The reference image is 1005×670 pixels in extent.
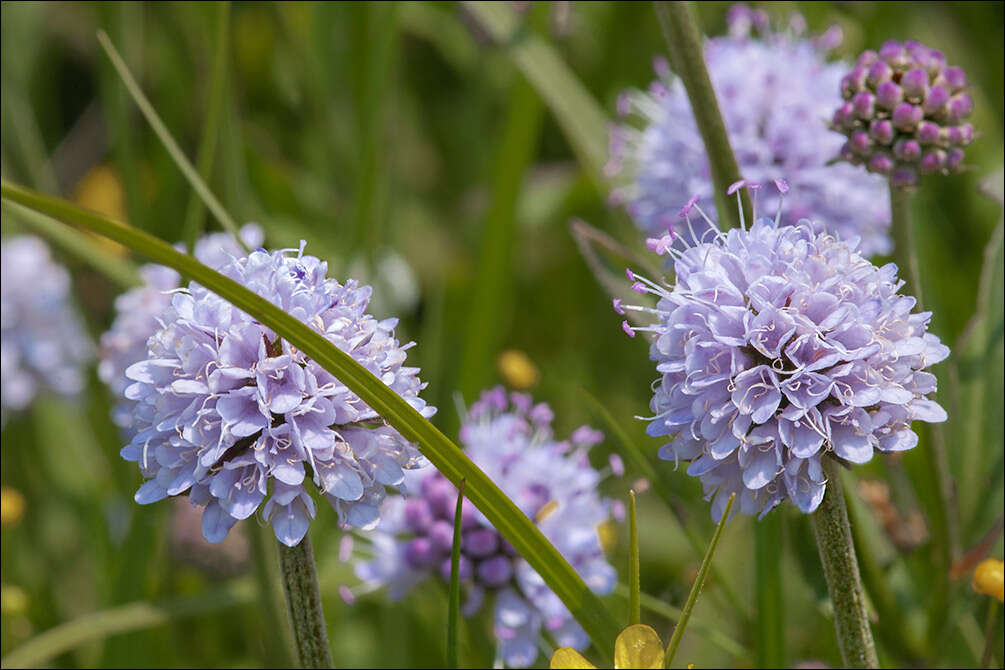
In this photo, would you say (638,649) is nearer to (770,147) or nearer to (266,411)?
(266,411)

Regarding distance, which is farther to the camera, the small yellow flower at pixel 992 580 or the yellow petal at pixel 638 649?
the small yellow flower at pixel 992 580

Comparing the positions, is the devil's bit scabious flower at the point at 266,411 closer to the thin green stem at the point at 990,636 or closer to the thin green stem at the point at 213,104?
the thin green stem at the point at 213,104

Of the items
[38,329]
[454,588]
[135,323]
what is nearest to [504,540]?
[454,588]

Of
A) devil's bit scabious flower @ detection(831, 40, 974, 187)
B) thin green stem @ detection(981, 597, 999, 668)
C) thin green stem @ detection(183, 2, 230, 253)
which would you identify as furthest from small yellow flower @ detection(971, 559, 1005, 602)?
thin green stem @ detection(183, 2, 230, 253)

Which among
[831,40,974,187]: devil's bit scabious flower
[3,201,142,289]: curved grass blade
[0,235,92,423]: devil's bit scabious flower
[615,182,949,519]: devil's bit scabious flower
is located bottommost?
[615,182,949,519]: devil's bit scabious flower

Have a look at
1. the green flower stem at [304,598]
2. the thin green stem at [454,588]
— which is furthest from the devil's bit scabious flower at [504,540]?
the green flower stem at [304,598]

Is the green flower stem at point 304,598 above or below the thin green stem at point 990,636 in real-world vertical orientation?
above

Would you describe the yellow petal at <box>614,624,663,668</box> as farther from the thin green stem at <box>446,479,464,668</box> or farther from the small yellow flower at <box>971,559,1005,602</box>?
the small yellow flower at <box>971,559,1005,602</box>
